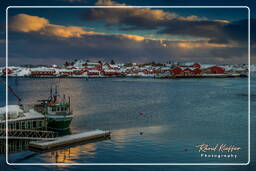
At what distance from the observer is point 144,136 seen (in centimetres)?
735

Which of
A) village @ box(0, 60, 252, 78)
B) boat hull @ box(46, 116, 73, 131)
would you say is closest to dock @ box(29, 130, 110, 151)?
boat hull @ box(46, 116, 73, 131)

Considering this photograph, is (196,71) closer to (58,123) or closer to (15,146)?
(58,123)

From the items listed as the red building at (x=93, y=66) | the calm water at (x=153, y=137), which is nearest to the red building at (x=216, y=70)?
the red building at (x=93, y=66)

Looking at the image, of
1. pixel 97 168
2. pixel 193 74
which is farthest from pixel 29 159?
pixel 193 74

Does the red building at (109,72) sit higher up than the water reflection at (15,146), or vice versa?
the red building at (109,72)

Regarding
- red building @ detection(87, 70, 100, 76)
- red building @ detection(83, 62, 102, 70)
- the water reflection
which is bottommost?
the water reflection

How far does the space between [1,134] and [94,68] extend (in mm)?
42294

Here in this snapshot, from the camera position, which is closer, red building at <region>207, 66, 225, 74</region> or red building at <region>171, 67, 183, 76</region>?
red building at <region>171, 67, 183, 76</region>

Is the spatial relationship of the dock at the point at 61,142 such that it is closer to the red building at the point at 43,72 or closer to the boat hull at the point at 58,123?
the boat hull at the point at 58,123

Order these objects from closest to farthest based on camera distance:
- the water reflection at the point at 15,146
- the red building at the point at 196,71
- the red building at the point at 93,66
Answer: the water reflection at the point at 15,146
the red building at the point at 196,71
the red building at the point at 93,66

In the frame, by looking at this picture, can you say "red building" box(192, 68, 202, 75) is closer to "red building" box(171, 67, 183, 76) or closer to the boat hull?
"red building" box(171, 67, 183, 76)

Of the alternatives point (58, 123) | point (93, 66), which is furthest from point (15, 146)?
point (93, 66)

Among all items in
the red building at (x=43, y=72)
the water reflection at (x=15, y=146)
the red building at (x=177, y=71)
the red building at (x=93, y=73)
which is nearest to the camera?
the water reflection at (x=15, y=146)

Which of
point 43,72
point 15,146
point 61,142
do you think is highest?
point 43,72
